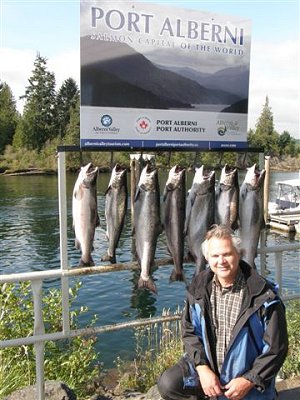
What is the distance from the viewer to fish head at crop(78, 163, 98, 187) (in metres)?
4.30

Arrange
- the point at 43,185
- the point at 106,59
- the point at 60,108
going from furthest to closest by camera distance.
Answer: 1. the point at 60,108
2. the point at 43,185
3. the point at 106,59

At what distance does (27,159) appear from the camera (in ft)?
201

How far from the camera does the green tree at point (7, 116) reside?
72.6 metres

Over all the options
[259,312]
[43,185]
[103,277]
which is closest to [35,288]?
[259,312]

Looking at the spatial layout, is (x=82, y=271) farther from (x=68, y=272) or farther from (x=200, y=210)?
(x=200, y=210)

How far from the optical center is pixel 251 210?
4.73 metres

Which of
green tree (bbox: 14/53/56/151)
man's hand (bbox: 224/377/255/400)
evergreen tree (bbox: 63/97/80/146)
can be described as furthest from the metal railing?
green tree (bbox: 14/53/56/151)

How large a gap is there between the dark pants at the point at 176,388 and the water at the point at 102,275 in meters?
1.96

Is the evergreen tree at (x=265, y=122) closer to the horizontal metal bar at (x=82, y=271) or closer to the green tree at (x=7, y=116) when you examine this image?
the green tree at (x=7, y=116)

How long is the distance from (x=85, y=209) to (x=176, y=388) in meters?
1.67

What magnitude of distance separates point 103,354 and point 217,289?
20.0 ft

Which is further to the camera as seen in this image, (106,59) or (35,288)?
(106,59)

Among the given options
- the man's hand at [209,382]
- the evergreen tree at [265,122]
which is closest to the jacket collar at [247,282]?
the man's hand at [209,382]

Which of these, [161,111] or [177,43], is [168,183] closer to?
[161,111]
